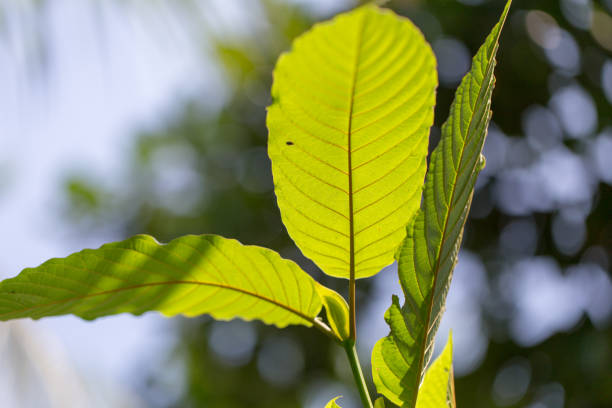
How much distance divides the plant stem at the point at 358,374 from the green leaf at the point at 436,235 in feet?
0.08

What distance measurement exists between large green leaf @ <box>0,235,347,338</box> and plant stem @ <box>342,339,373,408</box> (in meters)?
0.02

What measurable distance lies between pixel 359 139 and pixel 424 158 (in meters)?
0.05

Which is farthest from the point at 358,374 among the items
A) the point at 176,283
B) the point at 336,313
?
the point at 176,283

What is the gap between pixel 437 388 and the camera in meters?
0.34

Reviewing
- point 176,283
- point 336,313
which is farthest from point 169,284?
point 336,313

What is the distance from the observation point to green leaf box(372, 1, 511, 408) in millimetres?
324

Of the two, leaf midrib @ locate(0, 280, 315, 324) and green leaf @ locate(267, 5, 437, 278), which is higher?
green leaf @ locate(267, 5, 437, 278)

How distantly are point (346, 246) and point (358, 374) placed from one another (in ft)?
0.30

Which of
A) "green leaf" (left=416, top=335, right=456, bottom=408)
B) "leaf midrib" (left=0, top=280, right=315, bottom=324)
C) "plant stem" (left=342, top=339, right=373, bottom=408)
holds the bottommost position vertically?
"green leaf" (left=416, top=335, right=456, bottom=408)

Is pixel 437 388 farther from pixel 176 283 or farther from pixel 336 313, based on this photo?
pixel 176 283

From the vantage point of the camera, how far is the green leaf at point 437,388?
34 centimetres

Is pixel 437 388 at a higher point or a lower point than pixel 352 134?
lower

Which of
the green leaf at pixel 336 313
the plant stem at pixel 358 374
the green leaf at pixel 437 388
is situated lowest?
the green leaf at pixel 437 388

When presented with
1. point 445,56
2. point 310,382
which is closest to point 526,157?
point 445,56
